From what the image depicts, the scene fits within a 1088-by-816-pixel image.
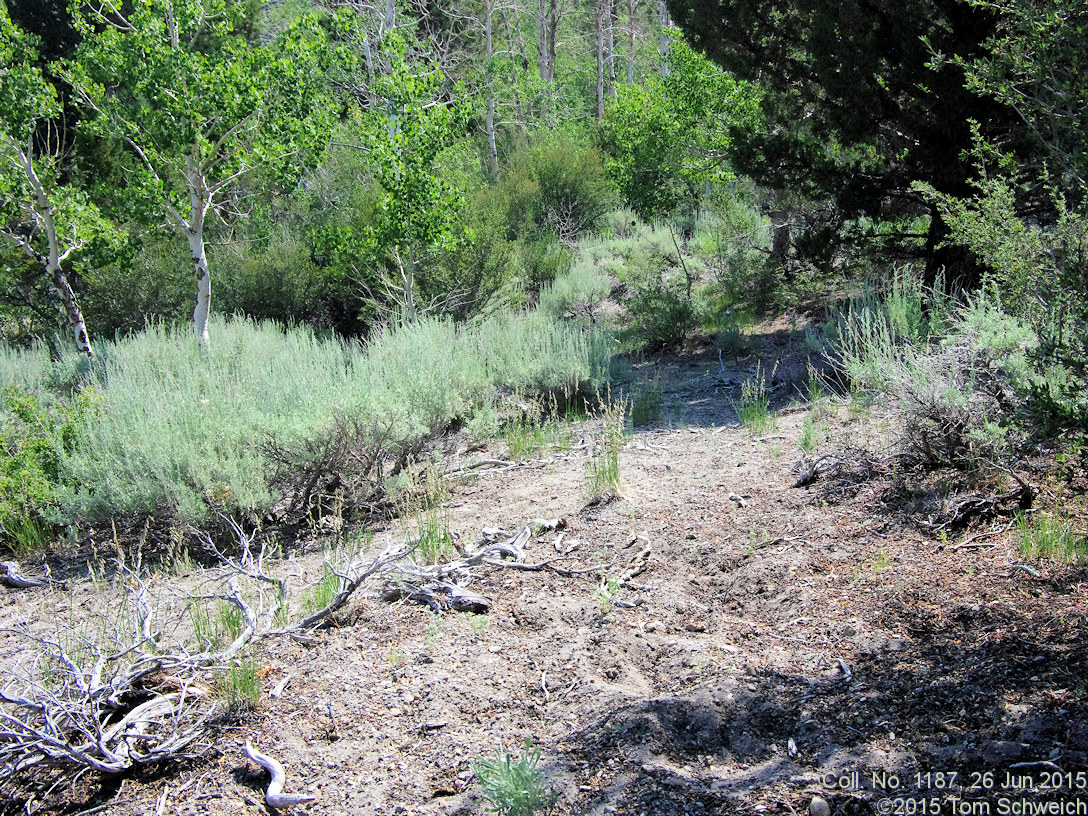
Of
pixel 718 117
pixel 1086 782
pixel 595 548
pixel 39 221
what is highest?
pixel 718 117

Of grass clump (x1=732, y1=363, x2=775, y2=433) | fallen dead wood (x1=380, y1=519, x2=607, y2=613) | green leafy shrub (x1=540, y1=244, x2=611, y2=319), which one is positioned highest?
fallen dead wood (x1=380, y1=519, x2=607, y2=613)

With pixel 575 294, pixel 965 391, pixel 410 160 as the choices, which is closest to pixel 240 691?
pixel 965 391

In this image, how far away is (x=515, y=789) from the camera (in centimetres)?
244

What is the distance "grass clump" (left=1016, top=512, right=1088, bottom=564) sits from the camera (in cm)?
343

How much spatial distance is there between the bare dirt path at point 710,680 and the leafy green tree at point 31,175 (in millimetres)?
8210

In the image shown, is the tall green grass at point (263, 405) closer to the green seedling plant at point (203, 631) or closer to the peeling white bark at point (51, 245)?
the peeling white bark at point (51, 245)

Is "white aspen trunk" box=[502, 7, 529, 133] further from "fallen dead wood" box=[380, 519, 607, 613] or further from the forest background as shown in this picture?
"fallen dead wood" box=[380, 519, 607, 613]

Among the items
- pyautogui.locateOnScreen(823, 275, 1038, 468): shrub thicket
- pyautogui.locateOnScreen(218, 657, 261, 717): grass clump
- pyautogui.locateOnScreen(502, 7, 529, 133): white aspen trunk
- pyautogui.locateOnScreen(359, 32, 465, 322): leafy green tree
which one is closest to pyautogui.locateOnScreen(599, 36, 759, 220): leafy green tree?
pyautogui.locateOnScreen(359, 32, 465, 322): leafy green tree

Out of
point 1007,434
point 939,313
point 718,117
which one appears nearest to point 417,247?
point 718,117

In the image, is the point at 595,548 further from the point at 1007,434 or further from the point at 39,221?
the point at 39,221

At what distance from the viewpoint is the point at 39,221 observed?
392 inches

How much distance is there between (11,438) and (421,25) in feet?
76.1

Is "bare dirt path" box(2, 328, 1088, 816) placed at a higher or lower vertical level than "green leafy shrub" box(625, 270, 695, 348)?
higher

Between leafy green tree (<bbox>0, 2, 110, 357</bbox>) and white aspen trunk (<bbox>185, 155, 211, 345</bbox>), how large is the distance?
47.5 inches
